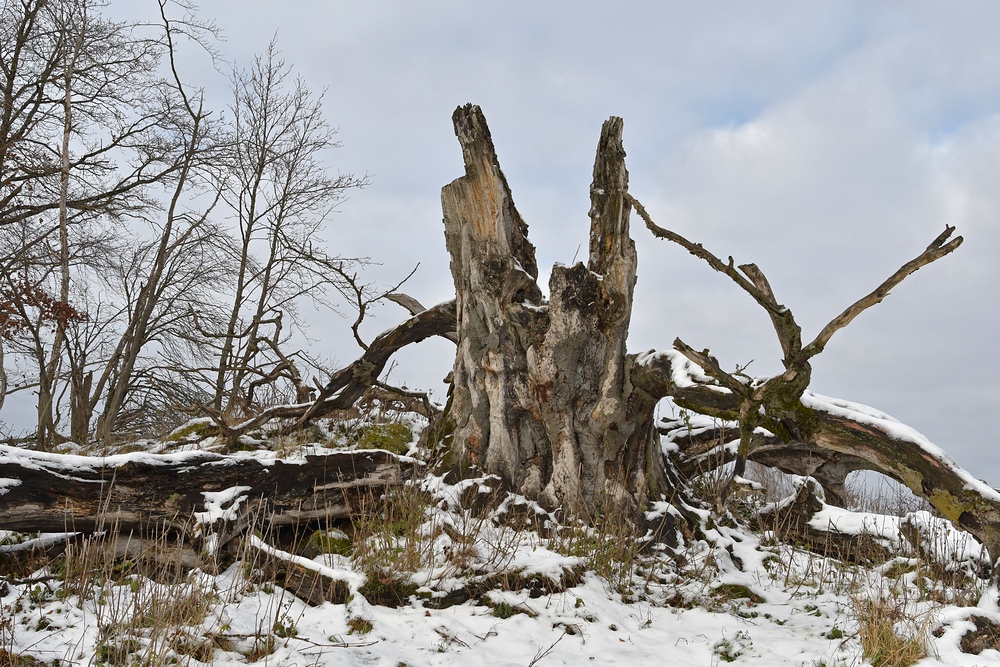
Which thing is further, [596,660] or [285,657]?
[596,660]

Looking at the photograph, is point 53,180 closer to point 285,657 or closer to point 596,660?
point 285,657

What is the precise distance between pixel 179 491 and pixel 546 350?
3355mm

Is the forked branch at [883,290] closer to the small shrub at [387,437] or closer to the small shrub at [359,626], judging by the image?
the small shrub at [359,626]

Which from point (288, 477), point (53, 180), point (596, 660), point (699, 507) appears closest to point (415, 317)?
point (288, 477)

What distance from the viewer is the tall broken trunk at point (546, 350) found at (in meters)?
6.56

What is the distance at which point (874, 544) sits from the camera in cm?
670

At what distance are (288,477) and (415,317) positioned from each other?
9.95 feet

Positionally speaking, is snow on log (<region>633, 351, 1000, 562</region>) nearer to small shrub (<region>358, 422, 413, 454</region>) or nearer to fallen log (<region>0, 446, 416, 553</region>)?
fallen log (<region>0, 446, 416, 553</region>)

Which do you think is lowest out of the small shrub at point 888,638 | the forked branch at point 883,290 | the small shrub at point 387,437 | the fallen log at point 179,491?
the small shrub at point 888,638

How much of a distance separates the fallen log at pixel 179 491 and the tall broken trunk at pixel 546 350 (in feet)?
4.38

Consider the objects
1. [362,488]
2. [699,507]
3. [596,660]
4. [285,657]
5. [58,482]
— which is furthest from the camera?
[699,507]

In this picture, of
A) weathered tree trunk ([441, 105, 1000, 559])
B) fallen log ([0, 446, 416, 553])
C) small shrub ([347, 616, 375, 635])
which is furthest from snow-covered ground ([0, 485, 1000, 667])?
weathered tree trunk ([441, 105, 1000, 559])

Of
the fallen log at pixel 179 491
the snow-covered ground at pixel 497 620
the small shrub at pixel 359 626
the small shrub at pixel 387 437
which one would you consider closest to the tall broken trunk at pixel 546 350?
the snow-covered ground at pixel 497 620

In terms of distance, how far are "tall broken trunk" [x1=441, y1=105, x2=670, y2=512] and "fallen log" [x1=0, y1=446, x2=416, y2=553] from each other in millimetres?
1335
